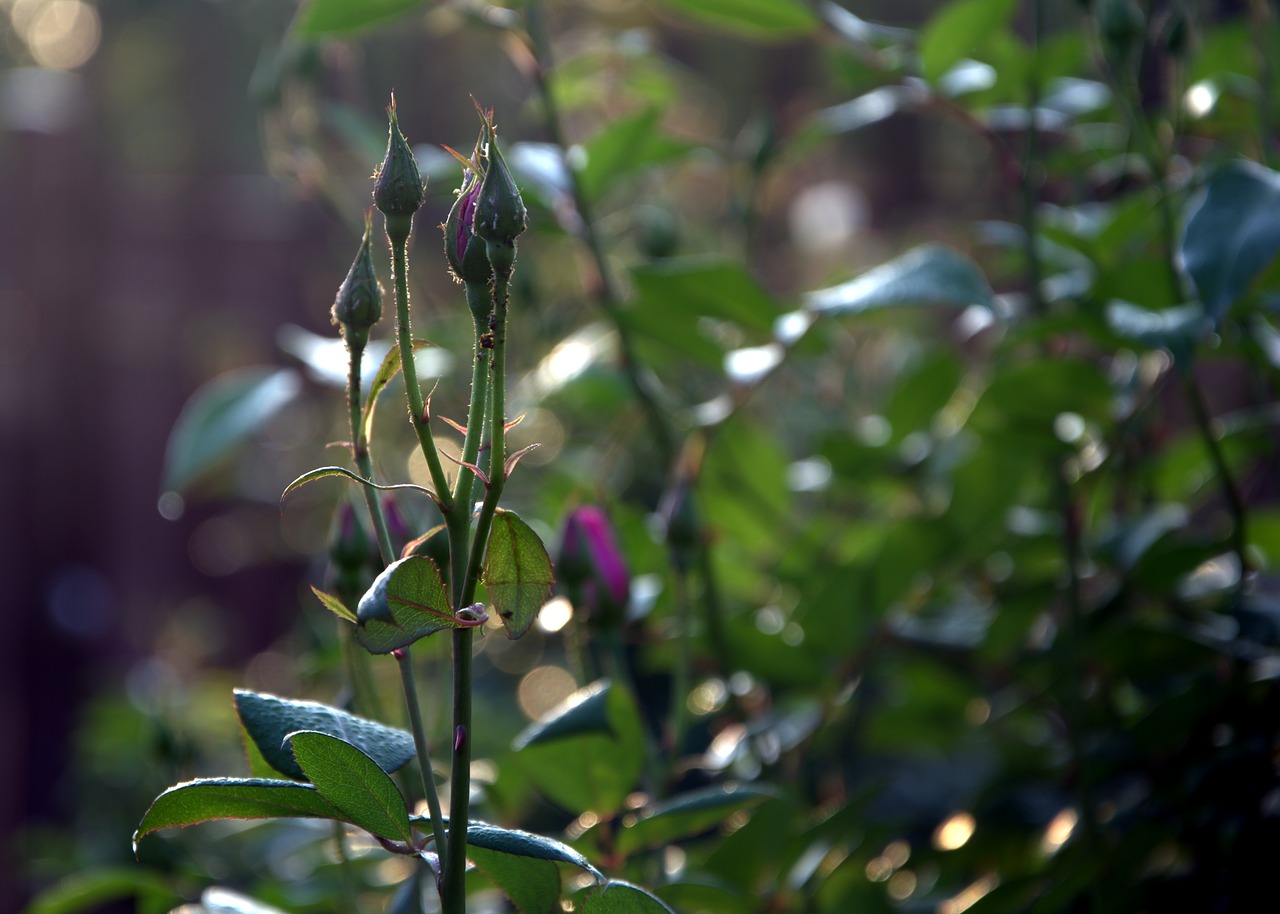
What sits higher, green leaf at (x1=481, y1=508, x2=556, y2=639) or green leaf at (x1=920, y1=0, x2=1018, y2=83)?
green leaf at (x1=481, y1=508, x2=556, y2=639)

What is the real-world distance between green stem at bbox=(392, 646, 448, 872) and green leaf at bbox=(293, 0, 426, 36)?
322 mm

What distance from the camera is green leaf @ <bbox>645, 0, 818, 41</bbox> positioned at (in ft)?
1.64

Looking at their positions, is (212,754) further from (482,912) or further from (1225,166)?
(1225,166)

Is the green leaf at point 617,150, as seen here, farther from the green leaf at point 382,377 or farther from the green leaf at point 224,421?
the green leaf at point 382,377

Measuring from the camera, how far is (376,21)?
490 millimetres

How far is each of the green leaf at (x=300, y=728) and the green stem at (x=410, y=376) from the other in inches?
2.5

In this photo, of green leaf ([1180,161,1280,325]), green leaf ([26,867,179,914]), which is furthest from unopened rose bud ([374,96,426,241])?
green leaf ([26,867,179,914])

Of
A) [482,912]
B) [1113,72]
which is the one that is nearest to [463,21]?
[1113,72]

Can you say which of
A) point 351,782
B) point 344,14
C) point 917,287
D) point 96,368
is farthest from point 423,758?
point 96,368

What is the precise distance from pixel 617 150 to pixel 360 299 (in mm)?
326

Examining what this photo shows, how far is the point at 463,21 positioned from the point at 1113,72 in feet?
1.00

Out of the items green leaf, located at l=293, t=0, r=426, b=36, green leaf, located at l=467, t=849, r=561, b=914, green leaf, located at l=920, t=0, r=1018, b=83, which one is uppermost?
green leaf, located at l=293, t=0, r=426, b=36

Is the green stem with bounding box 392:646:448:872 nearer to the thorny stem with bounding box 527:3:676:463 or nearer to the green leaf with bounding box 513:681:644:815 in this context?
the green leaf with bounding box 513:681:644:815

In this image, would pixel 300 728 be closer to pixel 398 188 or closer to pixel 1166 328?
pixel 398 188
